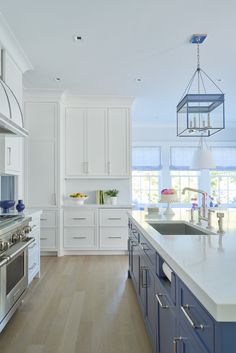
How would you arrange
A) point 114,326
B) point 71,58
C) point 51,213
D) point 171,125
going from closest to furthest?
point 114,326, point 71,58, point 51,213, point 171,125

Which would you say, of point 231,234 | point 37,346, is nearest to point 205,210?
point 231,234

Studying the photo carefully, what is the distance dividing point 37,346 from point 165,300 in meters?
1.26

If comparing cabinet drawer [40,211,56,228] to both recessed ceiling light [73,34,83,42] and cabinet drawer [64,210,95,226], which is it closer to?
cabinet drawer [64,210,95,226]

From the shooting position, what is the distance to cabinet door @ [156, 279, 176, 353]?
1418 mm

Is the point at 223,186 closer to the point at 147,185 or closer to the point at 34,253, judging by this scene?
the point at 147,185

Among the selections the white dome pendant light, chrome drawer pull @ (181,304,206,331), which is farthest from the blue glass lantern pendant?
the white dome pendant light

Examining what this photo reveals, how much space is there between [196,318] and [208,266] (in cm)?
21

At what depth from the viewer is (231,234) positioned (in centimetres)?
194

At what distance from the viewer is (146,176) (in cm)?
785

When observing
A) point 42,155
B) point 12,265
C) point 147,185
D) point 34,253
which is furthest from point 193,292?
point 147,185

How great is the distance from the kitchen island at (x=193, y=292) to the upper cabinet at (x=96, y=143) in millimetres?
3415

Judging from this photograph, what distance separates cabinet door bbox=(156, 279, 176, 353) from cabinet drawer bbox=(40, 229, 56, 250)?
3.52 m

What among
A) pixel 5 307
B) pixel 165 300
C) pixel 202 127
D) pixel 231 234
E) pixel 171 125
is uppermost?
pixel 171 125

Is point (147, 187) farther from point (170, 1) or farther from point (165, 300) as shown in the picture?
point (165, 300)
